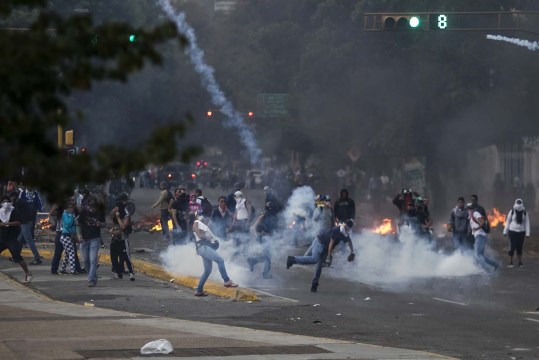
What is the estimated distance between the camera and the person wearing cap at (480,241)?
2530cm

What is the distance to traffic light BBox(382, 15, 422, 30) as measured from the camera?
84.7ft

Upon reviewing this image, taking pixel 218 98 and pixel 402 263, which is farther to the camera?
pixel 218 98

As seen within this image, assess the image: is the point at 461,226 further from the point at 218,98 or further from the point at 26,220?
the point at 218,98

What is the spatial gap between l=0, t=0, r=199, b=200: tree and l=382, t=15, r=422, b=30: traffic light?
20151 millimetres

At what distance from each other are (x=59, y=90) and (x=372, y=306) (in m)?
13.7

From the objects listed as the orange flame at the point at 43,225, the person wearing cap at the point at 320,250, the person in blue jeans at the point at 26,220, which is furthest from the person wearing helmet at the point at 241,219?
the orange flame at the point at 43,225

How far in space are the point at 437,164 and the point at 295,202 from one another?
25598 millimetres

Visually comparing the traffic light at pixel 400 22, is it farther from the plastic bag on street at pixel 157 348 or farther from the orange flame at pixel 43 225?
the orange flame at pixel 43 225

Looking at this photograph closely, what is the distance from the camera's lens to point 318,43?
5850 centimetres

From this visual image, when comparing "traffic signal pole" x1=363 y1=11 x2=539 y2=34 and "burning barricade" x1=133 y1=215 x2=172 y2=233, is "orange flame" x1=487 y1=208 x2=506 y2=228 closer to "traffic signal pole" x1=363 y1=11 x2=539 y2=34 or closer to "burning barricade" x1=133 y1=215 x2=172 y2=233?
"burning barricade" x1=133 y1=215 x2=172 y2=233

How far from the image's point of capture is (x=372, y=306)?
19.1 metres

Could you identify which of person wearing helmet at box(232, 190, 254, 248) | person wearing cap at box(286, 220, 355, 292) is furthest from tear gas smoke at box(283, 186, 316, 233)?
person wearing cap at box(286, 220, 355, 292)

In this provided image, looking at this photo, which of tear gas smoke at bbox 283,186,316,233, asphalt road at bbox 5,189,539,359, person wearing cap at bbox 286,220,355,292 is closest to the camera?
asphalt road at bbox 5,189,539,359

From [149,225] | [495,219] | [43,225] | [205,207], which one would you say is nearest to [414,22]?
[205,207]
